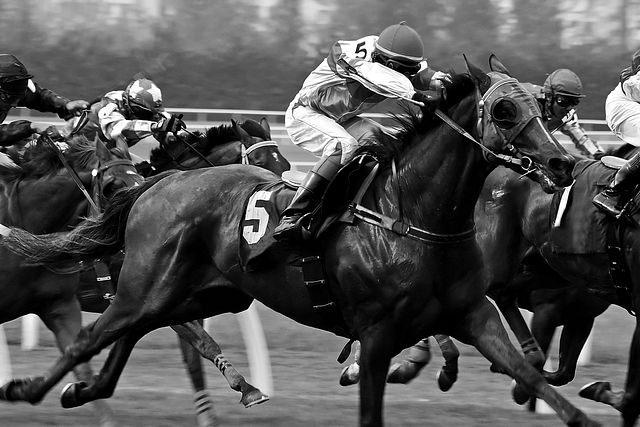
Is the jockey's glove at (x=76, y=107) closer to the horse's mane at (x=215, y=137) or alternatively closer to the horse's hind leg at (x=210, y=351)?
the horse's mane at (x=215, y=137)

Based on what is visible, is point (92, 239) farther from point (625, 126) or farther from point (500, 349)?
point (625, 126)

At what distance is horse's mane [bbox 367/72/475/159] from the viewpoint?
4676 millimetres

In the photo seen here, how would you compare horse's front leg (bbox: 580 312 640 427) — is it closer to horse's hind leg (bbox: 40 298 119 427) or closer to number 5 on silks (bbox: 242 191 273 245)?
number 5 on silks (bbox: 242 191 273 245)

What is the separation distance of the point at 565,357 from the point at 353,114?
7.88 feet

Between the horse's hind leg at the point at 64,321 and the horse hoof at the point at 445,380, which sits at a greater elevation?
the horse's hind leg at the point at 64,321

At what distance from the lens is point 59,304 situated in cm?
591

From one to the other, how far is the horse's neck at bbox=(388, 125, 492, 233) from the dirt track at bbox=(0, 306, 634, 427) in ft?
5.81

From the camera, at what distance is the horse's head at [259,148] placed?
7516 mm

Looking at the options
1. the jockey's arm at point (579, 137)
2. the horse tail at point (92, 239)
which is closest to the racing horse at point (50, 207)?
the horse tail at point (92, 239)

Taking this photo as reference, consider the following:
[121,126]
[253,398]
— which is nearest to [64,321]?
[253,398]

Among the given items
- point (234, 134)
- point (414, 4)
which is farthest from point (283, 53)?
point (234, 134)

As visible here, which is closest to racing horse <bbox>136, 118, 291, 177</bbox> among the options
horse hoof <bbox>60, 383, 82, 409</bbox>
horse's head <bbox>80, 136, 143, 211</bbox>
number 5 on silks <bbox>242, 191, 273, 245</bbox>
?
horse's head <bbox>80, 136, 143, 211</bbox>

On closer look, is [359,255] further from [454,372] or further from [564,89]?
[564,89]

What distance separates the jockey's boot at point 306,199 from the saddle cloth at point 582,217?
200 cm
